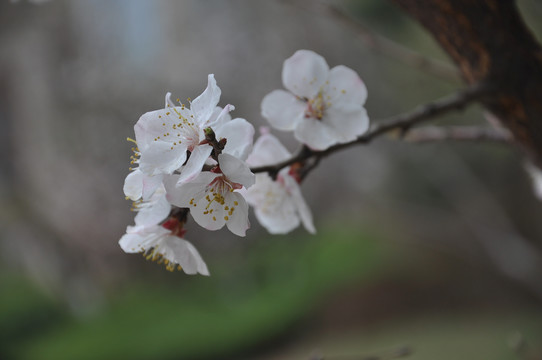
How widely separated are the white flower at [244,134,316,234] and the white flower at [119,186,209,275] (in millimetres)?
80

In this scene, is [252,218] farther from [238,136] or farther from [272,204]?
[238,136]

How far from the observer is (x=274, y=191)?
1.45 ft

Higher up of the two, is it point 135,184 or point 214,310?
point 135,184

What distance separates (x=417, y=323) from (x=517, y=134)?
9.25 ft

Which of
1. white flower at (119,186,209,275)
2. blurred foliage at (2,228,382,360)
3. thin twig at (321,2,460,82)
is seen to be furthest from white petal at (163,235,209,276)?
blurred foliage at (2,228,382,360)

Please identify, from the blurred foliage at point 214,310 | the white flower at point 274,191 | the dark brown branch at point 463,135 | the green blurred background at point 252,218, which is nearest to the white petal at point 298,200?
the white flower at point 274,191

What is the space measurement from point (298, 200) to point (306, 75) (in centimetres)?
12

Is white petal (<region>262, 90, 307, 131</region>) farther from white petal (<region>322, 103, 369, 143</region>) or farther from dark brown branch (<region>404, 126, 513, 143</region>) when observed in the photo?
dark brown branch (<region>404, 126, 513, 143</region>)

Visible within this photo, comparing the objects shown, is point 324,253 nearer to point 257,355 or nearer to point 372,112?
point 257,355

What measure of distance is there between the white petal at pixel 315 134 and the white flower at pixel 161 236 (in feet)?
0.40

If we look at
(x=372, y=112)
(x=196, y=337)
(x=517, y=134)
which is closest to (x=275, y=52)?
(x=372, y=112)

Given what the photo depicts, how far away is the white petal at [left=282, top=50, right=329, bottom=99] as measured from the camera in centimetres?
45

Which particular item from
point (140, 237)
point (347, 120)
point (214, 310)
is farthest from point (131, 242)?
point (214, 310)

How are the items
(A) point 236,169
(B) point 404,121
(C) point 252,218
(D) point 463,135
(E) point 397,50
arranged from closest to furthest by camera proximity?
1. (A) point 236,169
2. (B) point 404,121
3. (D) point 463,135
4. (E) point 397,50
5. (C) point 252,218
